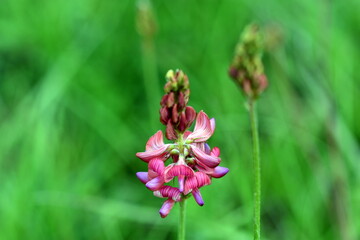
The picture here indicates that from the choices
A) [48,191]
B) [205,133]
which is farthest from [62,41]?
[205,133]

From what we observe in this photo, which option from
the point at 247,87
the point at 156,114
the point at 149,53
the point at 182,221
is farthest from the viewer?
the point at 149,53

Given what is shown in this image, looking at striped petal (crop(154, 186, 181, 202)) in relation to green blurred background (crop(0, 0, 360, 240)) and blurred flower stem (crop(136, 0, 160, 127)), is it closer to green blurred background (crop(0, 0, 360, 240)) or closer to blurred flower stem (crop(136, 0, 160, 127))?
green blurred background (crop(0, 0, 360, 240))

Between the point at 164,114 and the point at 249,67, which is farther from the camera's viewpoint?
the point at 249,67

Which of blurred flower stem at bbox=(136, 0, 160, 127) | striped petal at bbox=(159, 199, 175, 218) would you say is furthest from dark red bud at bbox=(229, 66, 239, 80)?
blurred flower stem at bbox=(136, 0, 160, 127)

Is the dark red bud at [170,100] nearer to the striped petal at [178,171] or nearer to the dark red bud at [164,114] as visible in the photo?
the dark red bud at [164,114]

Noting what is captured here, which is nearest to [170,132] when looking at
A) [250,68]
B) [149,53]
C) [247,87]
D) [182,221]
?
[182,221]

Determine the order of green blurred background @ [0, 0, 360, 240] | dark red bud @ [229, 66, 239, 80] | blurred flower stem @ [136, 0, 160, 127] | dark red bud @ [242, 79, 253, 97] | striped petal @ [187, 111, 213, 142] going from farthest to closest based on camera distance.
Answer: blurred flower stem @ [136, 0, 160, 127]
green blurred background @ [0, 0, 360, 240]
dark red bud @ [229, 66, 239, 80]
dark red bud @ [242, 79, 253, 97]
striped petal @ [187, 111, 213, 142]

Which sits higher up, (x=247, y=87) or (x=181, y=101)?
(x=247, y=87)

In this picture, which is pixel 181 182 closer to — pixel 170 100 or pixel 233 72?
pixel 170 100
